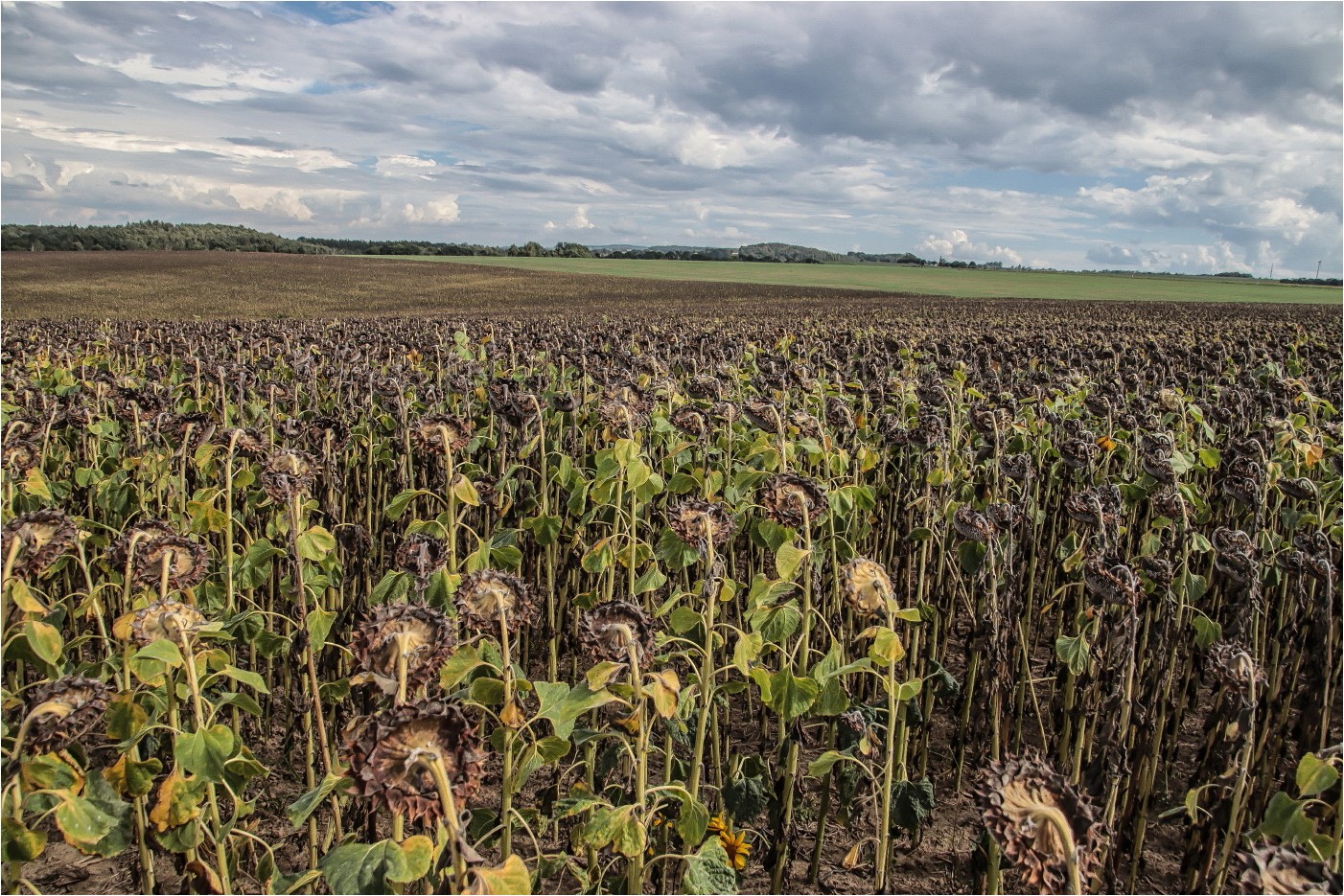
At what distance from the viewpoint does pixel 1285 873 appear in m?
1.53

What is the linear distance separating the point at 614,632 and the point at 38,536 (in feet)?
5.38

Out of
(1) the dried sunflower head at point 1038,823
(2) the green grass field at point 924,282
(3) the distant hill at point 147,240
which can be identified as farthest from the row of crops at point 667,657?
(3) the distant hill at point 147,240

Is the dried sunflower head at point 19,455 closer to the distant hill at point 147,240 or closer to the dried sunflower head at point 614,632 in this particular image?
the dried sunflower head at point 614,632

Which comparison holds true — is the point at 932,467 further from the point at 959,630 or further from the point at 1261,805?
the point at 1261,805

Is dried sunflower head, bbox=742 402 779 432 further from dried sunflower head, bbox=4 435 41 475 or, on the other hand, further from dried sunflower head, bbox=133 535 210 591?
dried sunflower head, bbox=4 435 41 475

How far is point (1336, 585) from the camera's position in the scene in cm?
365

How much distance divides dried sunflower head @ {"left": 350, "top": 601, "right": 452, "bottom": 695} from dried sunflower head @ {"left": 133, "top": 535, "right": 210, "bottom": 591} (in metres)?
0.89

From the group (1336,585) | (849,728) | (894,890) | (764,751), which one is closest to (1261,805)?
(1336,585)

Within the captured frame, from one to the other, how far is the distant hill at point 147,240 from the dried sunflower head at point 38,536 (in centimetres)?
8254

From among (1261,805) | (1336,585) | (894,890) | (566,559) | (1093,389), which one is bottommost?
(894,890)

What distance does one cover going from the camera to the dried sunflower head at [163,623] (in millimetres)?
2166

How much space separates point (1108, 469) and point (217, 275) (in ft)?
173

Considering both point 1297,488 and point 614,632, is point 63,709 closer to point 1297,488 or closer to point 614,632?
point 614,632

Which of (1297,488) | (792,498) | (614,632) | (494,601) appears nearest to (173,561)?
(494,601)
